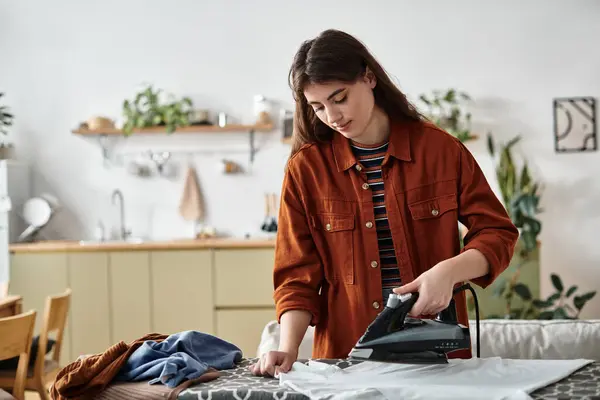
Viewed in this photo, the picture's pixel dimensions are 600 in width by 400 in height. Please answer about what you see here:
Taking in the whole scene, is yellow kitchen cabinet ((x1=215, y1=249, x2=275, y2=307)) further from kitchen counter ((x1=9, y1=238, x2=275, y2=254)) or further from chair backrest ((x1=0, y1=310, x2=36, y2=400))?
chair backrest ((x1=0, y1=310, x2=36, y2=400))

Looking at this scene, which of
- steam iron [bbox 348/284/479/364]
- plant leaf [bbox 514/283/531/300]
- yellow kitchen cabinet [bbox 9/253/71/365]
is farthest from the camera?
yellow kitchen cabinet [bbox 9/253/71/365]

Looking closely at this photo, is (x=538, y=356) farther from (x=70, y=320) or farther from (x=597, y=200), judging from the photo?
(x=70, y=320)

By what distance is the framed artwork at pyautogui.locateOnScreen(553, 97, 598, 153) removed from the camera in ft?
19.0

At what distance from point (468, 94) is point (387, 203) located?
4.08 metres

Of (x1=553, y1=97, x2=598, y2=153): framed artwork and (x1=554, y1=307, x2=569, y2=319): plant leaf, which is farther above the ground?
(x1=553, y1=97, x2=598, y2=153): framed artwork

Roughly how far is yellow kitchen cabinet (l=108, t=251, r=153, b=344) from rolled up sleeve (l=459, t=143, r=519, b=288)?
12.5 feet

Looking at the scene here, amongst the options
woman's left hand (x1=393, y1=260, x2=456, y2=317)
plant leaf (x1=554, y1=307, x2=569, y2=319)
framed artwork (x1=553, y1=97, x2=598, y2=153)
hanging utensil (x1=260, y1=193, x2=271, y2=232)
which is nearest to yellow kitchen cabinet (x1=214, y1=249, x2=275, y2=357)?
hanging utensil (x1=260, y1=193, x2=271, y2=232)

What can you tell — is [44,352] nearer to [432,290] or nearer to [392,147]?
[392,147]

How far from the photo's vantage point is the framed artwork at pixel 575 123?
19.0 feet

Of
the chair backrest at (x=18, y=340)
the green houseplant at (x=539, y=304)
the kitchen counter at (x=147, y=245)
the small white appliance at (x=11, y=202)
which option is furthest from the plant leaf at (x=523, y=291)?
the small white appliance at (x=11, y=202)

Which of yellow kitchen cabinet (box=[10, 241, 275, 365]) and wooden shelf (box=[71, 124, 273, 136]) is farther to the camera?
wooden shelf (box=[71, 124, 273, 136])

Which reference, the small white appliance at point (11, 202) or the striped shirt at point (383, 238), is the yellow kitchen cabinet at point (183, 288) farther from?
the striped shirt at point (383, 238)

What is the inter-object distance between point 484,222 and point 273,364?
58 cm

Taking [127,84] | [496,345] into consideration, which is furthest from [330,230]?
[127,84]
